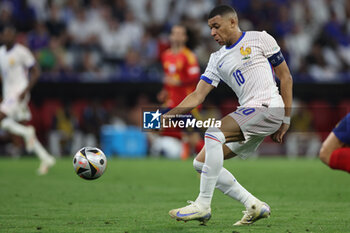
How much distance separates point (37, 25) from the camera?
19.1 m

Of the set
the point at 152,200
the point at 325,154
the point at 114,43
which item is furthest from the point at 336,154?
the point at 114,43

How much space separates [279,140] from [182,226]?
51.2 inches

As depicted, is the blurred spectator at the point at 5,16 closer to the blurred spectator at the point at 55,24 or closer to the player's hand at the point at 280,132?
the blurred spectator at the point at 55,24

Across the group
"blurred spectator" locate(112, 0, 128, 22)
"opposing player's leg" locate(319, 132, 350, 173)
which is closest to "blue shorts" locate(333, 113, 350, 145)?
"opposing player's leg" locate(319, 132, 350, 173)

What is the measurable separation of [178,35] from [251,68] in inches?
277

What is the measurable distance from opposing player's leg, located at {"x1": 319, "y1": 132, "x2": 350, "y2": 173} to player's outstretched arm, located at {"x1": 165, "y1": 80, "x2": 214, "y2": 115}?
1.43 metres

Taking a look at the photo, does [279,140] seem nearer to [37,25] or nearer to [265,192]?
[265,192]

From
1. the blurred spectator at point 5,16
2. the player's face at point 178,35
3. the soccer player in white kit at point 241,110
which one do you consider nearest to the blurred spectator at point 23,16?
the blurred spectator at point 5,16

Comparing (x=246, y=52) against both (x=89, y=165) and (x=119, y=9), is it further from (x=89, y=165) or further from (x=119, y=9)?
(x=119, y=9)

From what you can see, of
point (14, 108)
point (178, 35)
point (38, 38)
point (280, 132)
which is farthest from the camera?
point (38, 38)

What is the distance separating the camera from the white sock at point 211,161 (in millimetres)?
6072

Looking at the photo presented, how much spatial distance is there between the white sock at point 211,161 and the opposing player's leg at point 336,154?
1.15 meters

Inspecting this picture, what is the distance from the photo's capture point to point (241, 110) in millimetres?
6258

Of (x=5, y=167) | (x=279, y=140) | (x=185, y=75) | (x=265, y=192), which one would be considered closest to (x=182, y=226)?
(x=279, y=140)
